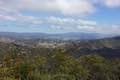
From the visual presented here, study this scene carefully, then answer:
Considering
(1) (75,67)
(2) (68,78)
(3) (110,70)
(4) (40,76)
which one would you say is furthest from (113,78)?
(4) (40,76)

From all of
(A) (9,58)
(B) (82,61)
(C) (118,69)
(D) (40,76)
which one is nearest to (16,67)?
(A) (9,58)

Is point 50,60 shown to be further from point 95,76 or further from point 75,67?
point 95,76

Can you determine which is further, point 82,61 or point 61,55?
point 82,61

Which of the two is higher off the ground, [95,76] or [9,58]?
[9,58]

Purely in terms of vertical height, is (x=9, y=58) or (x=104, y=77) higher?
(x=9, y=58)

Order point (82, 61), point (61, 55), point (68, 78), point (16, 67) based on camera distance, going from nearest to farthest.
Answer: point (68, 78)
point (16, 67)
point (61, 55)
point (82, 61)

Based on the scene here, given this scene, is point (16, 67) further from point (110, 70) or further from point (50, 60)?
point (110, 70)

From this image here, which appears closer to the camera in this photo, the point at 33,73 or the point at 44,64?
the point at 33,73

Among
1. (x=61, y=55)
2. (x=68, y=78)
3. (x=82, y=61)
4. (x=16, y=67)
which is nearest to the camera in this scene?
(x=68, y=78)

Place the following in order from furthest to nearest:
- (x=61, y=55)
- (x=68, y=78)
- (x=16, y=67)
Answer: (x=61, y=55) < (x=16, y=67) < (x=68, y=78)
